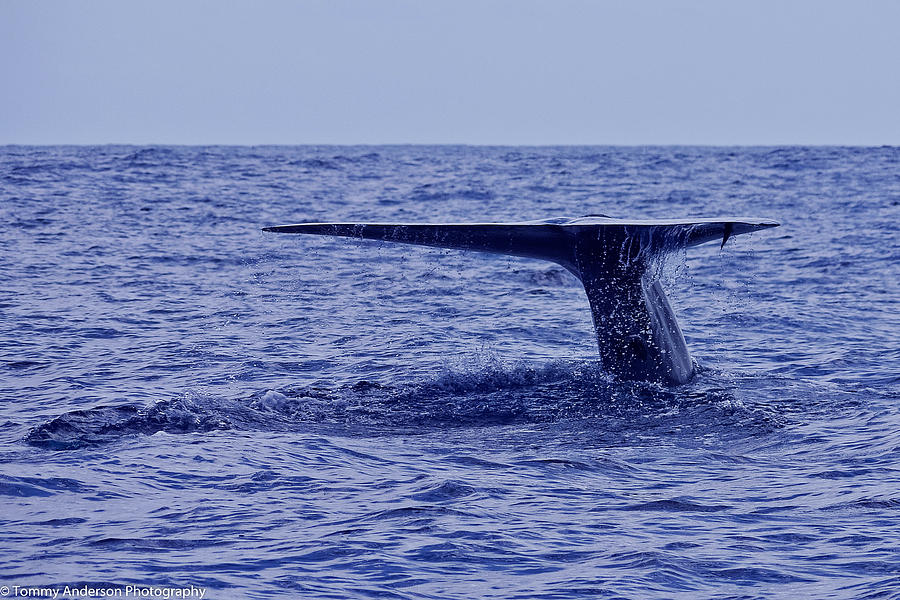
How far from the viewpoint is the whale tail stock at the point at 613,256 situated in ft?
29.5

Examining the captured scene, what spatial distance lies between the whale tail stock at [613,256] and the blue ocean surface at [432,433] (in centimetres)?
34

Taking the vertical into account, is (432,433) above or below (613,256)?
below

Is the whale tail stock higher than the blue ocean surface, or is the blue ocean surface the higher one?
the whale tail stock

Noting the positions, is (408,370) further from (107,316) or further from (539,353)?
(107,316)

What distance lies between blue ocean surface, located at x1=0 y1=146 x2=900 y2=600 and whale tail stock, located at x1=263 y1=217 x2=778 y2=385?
0.34m

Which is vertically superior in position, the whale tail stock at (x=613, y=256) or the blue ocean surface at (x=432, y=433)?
the whale tail stock at (x=613, y=256)

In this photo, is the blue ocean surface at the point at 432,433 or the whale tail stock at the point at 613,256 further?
the whale tail stock at the point at 613,256

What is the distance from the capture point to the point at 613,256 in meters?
9.83

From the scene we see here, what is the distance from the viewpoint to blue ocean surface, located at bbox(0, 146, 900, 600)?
598 cm

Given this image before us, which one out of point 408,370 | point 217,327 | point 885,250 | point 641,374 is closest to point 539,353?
point 408,370

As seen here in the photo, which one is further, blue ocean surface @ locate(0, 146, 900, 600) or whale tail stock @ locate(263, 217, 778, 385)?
whale tail stock @ locate(263, 217, 778, 385)

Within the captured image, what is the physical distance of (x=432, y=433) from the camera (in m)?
9.17

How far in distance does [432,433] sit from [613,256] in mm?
2226

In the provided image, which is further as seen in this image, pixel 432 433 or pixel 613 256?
pixel 613 256
